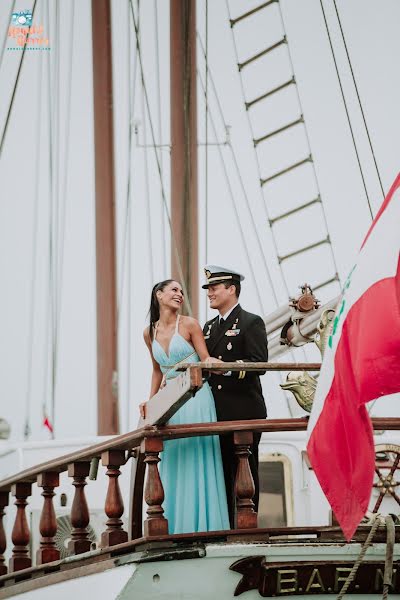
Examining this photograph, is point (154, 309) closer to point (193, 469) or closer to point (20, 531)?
point (193, 469)

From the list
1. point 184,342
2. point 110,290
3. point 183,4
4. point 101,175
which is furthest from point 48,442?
point 183,4

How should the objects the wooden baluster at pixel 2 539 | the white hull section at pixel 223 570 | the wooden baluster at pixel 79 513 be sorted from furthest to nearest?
the wooden baluster at pixel 2 539
the wooden baluster at pixel 79 513
the white hull section at pixel 223 570

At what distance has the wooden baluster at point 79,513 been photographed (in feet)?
22.6

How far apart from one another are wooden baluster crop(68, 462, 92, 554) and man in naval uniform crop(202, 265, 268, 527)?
0.83m

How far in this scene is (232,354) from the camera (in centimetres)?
721

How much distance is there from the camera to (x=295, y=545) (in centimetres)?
604

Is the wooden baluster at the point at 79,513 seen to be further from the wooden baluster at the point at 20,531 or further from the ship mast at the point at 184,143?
the ship mast at the point at 184,143

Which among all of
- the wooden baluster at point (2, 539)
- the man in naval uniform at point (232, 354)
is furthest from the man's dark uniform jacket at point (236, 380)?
the wooden baluster at point (2, 539)

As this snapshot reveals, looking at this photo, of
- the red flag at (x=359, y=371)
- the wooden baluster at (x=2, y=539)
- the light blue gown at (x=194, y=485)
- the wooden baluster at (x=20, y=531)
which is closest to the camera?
the red flag at (x=359, y=371)

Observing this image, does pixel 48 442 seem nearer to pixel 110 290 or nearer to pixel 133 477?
pixel 133 477

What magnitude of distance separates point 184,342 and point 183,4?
9.39 metres

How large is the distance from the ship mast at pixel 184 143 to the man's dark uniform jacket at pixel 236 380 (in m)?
6.48

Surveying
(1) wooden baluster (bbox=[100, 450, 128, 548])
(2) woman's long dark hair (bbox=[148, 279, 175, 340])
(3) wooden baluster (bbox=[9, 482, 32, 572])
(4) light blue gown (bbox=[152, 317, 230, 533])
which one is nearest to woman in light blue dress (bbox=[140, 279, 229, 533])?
(4) light blue gown (bbox=[152, 317, 230, 533])

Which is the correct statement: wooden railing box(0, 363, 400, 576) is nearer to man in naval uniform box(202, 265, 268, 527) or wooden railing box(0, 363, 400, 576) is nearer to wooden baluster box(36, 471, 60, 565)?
wooden baluster box(36, 471, 60, 565)
